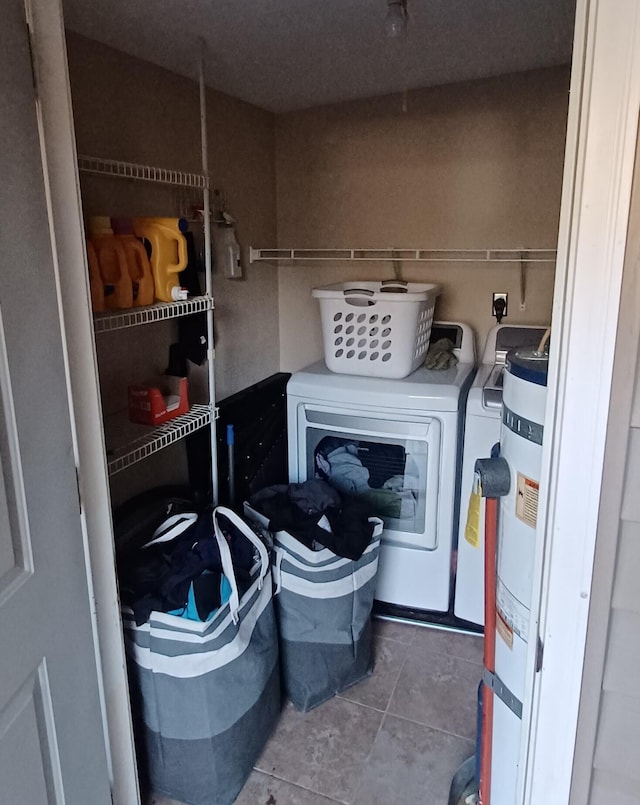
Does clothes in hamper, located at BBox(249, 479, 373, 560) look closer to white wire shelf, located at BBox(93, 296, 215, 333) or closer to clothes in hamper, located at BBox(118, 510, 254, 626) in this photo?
clothes in hamper, located at BBox(118, 510, 254, 626)

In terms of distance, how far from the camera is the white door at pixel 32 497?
3.00 ft

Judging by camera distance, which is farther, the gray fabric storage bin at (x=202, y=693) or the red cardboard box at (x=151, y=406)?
the red cardboard box at (x=151, y=406)

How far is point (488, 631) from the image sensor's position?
4.48 ft

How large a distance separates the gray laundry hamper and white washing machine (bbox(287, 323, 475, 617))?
0.34 metres

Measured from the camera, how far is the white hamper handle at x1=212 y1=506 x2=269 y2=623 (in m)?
1.52

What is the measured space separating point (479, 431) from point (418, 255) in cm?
79

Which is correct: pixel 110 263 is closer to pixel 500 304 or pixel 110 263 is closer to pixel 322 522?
pixel 322 522

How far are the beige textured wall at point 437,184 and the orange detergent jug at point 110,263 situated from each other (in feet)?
4.11

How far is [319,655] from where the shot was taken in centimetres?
188

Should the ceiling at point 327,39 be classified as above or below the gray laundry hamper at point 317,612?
above

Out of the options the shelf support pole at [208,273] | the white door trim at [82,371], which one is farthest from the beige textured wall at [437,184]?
the white door trim at [82,371]

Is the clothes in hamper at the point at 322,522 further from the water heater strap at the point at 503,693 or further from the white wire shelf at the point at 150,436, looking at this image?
the water heater strap at the point at 503,693

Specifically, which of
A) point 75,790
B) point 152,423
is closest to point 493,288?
point 152,423

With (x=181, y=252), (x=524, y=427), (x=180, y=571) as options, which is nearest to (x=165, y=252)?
(x=181, y=252)
